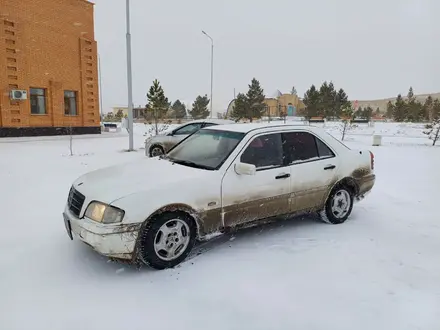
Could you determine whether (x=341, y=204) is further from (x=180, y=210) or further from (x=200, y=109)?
(x=200, y=109)

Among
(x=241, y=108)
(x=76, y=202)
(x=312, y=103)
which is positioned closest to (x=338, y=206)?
(x=76, y=202)

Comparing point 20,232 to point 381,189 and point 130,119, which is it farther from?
point 130,119

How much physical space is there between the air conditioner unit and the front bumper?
2156 cm

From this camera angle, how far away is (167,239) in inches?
145

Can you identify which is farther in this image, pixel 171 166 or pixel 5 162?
pixel 5 162

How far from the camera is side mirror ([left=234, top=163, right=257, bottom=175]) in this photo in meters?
4.00

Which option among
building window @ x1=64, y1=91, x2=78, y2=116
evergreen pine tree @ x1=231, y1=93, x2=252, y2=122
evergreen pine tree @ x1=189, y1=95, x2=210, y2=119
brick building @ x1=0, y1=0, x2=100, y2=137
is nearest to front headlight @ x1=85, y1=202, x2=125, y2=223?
brick building @ x1=0, y1=0, x2=100, y2=137

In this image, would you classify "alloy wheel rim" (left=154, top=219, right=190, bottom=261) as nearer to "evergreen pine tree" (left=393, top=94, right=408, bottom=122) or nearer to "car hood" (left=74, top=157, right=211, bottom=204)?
"car hood" (left=74, top=157, right=211, bottom=204)

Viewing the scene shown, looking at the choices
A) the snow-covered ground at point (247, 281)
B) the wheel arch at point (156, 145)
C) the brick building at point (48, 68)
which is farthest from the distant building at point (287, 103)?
the snow-covered ground at point (247, 281)

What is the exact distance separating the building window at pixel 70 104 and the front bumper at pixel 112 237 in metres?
24.0

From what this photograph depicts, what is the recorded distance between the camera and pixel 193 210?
Result: 3785 mm

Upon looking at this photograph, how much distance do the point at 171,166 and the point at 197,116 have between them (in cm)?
6518

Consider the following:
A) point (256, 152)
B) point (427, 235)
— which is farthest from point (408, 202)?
point (256, 152)

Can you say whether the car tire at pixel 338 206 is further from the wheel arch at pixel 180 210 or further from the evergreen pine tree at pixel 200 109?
the evergreen pine tree at pixel 200 109
